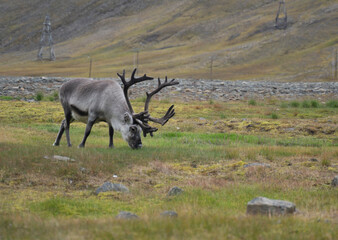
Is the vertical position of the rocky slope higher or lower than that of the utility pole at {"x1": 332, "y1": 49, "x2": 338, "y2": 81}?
lower

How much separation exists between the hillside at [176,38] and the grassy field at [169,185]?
1799 inches

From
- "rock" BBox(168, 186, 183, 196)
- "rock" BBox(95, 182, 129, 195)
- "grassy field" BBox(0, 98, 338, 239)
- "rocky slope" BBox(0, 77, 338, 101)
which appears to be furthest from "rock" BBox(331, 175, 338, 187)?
"rocky slope" BBox(0, 77, 338, 101)

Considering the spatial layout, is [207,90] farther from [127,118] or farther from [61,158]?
[61,158]

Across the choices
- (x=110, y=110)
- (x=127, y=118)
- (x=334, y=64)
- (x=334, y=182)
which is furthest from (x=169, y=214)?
(x=334, y=64)

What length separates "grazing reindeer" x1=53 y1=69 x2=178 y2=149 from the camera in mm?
14258

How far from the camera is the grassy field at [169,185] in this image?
6.20 metres

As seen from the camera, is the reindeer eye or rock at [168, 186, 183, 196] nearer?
rock at [168, 186, 183, 196]

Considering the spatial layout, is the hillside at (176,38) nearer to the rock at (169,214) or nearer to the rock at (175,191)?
the rock at (175,191)

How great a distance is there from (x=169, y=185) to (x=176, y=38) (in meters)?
102

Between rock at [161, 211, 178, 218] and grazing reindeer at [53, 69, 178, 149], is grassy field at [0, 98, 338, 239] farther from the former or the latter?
grazing reindeer at [53, 69, 178, 149]

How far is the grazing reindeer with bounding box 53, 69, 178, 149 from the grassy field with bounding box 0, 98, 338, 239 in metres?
0.62

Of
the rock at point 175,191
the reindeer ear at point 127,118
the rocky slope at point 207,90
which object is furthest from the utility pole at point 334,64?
the rock at point 175,191

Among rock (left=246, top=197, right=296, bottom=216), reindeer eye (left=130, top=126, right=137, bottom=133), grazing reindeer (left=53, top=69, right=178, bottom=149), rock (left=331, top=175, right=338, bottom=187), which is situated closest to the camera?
rock (left=246, top=197, right=296, bottom=216)

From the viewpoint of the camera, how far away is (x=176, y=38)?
110000mm
